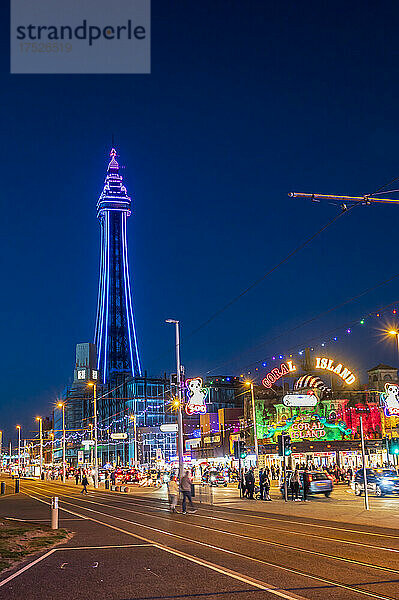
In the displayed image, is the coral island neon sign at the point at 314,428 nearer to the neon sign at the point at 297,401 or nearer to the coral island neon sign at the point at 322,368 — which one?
the coral island neon sign at the point at 322,368

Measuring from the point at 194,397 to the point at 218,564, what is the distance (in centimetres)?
2709

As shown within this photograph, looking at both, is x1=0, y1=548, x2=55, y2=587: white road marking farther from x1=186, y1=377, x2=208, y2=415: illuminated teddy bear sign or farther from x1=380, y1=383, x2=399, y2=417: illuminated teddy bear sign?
x1=186, y1=377, x2=208, y2=415: illuminated teddy bear sign

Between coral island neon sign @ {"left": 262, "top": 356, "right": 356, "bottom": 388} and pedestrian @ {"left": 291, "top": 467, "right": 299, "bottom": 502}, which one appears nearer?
pedestrian @ {"left": 291, "top": 467, "right": 299, "bottom": 502}

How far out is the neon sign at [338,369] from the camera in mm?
59844

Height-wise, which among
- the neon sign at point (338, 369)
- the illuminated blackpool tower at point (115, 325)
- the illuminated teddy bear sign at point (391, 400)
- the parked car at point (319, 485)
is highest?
the illuminated blackpool tower at point (115, 325)

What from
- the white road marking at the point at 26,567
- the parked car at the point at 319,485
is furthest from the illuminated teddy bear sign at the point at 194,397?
the white road marking at the point at 26,567

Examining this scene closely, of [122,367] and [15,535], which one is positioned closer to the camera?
[15,535]

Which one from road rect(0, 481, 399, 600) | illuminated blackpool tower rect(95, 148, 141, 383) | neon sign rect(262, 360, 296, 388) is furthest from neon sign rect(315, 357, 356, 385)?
illuminated blackpool tower rect(95, 148, 141, 383)

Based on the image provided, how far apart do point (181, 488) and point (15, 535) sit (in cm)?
970

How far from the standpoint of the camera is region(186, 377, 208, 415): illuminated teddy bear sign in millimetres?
40062

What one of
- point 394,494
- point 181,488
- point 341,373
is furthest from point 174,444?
point 181,488

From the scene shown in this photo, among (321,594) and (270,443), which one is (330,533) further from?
(270,443)

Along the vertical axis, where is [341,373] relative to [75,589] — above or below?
above

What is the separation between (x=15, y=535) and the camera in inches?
770
